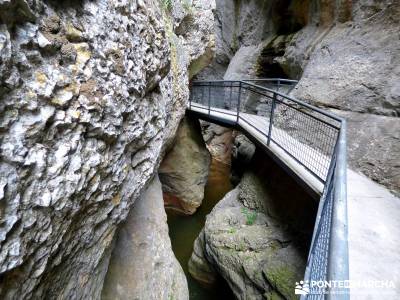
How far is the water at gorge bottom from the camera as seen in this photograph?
530 centimetres

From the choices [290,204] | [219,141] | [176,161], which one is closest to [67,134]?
[290,204]

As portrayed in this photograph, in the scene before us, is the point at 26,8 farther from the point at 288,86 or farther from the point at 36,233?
the point at 288,86

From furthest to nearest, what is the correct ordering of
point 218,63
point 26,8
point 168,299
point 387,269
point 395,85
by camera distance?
point 218,63, point 395,85, point 168,299, point 387,269, point 26,8

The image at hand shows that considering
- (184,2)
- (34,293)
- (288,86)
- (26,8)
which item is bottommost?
(34,293)

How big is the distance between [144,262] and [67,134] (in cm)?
246

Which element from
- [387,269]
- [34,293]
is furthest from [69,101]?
[387,269]

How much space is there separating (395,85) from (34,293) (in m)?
5.20

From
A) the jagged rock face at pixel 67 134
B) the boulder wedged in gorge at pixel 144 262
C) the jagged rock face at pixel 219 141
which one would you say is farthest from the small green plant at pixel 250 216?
the jagged rock face at pixel 219 141

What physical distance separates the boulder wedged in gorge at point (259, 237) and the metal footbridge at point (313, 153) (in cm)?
88

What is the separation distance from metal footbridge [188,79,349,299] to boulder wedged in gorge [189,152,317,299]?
881 mm

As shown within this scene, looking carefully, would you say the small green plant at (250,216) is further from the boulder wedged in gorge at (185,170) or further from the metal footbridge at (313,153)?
the boulder wedged in gorge at (185,170)

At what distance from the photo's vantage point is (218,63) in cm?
1390

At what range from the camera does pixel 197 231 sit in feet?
24.6

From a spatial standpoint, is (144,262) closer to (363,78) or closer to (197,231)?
(197,231)
